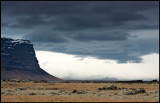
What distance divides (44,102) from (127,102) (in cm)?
1292

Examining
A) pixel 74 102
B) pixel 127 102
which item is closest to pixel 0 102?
pixel 74 102

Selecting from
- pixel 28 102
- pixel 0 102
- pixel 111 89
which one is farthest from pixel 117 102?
pixel 111 89

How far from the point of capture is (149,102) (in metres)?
45.6

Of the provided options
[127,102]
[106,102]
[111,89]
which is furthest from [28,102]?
[111,89]

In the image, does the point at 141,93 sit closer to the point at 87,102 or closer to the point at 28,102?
the point at 87,102

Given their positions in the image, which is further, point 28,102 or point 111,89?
point 111,89

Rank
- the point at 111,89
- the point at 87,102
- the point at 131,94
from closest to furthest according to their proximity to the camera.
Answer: the point at 87,102 < the point at 131,94 < the point at 111,89

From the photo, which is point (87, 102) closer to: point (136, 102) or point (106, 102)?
point (106, 102)

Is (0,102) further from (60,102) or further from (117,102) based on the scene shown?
(117,102)

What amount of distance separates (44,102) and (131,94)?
2224 centimetres

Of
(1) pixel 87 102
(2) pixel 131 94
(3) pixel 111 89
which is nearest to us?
(1) pixel 87 102

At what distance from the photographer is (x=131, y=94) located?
6084cm

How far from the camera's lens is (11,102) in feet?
150

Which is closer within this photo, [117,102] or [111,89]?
[117,102]
